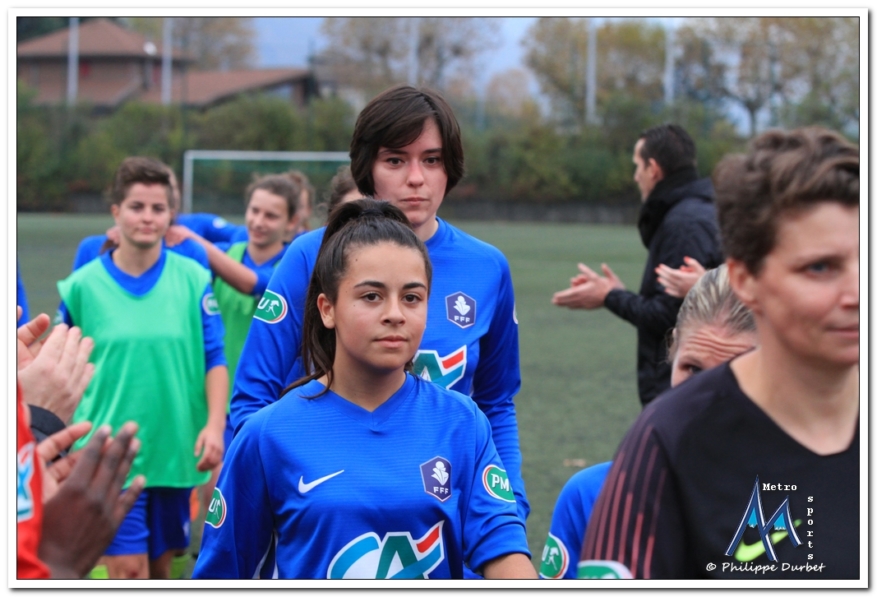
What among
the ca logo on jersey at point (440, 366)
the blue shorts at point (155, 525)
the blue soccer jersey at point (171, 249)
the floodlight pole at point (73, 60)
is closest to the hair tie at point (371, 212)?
the ca logo on jersey at point (440, 366)

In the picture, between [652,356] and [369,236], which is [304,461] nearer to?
[369,236]

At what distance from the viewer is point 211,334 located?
14.3 ft

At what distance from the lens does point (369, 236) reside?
2193 mm

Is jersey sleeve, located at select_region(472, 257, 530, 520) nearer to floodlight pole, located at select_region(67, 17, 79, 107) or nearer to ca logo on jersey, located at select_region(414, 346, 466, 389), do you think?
ca logo on jersey, located at select_region(414, 346, 466, 389)

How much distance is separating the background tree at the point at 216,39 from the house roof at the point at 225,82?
5.71 feet

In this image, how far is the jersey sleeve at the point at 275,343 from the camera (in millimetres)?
2436

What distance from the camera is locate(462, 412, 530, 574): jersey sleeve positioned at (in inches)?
82.2

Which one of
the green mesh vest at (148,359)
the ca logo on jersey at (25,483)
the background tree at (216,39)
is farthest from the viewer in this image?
the background tree at (216,39)

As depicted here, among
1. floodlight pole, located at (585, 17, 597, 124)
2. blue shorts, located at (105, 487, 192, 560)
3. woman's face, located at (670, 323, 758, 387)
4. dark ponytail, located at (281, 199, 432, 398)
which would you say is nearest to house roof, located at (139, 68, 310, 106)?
floodlight pole, located at (585, 17, 597, 124)

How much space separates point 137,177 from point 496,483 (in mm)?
2711

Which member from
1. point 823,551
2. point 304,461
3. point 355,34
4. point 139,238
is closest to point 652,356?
point 139,238

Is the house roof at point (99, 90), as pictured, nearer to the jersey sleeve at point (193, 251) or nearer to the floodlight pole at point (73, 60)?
the floodlight pole at point (73, 60)
